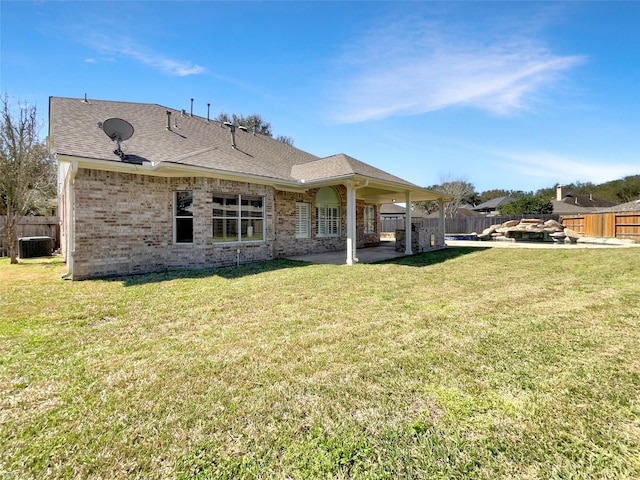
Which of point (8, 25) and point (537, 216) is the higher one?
point (8, 25)

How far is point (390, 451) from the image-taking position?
2.01 m

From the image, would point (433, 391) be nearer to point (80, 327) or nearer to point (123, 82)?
point (80, 327)

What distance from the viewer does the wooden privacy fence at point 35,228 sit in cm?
1312

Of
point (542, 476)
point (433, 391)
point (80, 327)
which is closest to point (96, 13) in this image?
point (80, 327)

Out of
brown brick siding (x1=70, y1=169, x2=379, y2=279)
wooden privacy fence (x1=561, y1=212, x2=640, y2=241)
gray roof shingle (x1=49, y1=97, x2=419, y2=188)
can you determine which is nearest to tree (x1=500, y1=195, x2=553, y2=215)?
wooden privacy fence (x1=561, y1=212, x2=640, y2=241)

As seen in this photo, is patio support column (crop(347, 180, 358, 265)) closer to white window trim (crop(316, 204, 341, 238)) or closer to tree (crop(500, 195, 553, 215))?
white window trim (crop(316, 204, 341, 238))

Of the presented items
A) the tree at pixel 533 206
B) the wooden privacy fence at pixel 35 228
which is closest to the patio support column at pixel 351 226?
the wooden privacy fence at pixel 35 228

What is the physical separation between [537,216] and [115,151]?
3138cm

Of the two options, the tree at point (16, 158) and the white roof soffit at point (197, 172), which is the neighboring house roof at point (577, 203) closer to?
the white roof soffit at point (197, 172)

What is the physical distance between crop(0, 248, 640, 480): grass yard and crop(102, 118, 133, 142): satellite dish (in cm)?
513

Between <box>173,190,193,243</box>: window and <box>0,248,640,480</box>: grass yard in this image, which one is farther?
<box>173,190,193,243</box>: window

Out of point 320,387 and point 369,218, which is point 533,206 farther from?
point 320,387

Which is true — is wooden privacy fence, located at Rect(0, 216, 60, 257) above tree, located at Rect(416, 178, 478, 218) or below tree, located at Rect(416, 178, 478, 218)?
below

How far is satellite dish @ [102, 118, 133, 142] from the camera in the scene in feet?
28.3
